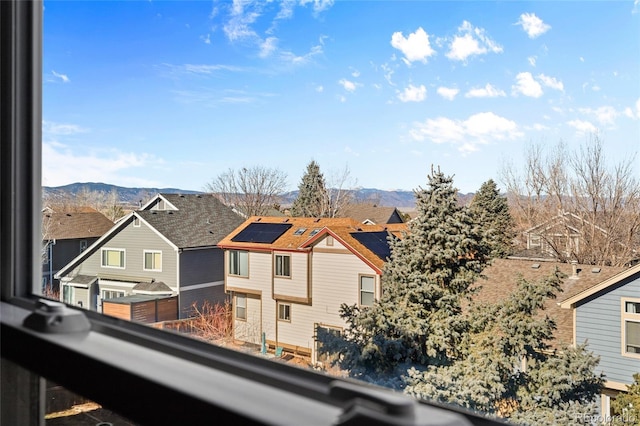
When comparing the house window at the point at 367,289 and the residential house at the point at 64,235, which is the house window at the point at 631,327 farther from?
the residential house at the point at 64,235

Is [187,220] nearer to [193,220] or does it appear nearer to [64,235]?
[193,220]

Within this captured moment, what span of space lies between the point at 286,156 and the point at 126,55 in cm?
62

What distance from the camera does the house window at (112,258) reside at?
1451 mm

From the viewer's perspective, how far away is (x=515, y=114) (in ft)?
3.10

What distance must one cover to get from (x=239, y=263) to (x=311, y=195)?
0.25 meters

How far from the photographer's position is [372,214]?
1.14 metres

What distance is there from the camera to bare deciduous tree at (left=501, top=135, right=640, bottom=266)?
842mm

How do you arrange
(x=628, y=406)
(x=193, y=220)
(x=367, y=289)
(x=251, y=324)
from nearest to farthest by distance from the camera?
(x=628, y=406), (x=367, y=289), (x=251, y=324), (x=193, y=220)

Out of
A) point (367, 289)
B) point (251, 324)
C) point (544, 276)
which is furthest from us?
point (251, 324)

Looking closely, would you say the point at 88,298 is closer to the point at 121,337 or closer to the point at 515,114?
the point at 121,337

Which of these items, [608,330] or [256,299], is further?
[256,299]

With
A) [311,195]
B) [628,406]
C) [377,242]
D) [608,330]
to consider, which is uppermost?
[311,195]

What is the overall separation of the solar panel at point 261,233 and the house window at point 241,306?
132 millimetres

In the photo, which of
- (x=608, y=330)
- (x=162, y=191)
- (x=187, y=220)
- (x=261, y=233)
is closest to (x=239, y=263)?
(x=261, y=233)
